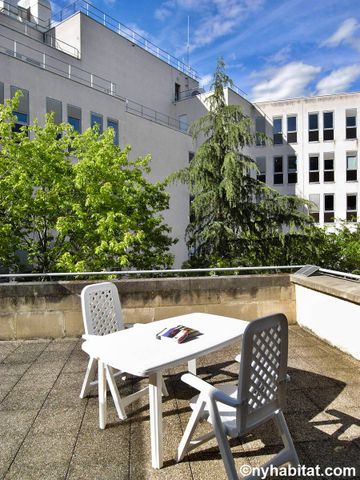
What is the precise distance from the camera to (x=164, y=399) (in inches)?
144

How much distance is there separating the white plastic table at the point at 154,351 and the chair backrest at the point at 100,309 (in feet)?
1.46

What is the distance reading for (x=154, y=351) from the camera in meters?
2.87

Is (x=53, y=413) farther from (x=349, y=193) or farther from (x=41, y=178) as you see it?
(x=349, y=193)

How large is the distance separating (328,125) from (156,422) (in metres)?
28.8

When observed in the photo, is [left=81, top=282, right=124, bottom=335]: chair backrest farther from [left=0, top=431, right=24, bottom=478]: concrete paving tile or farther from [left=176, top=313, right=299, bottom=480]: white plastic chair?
[left=176, top=313, right=299, bottom=480]: white plastic chair

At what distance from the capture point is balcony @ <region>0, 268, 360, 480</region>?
264 cm

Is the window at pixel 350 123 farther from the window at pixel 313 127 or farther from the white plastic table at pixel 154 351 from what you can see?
the white plastic table at pixel 154 351

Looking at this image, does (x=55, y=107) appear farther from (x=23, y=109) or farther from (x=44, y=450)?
(x=44, y=450)

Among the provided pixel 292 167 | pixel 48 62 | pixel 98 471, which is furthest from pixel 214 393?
pixel 292 167

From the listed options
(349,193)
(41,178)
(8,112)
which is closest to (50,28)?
(8,112)

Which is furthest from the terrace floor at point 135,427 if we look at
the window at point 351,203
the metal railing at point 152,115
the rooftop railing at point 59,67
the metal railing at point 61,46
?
the window at point 351,203

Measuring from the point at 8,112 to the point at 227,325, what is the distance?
8.54 m

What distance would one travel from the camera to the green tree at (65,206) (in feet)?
29.4

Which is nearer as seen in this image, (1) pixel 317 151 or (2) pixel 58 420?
(2) pixel 58 420
